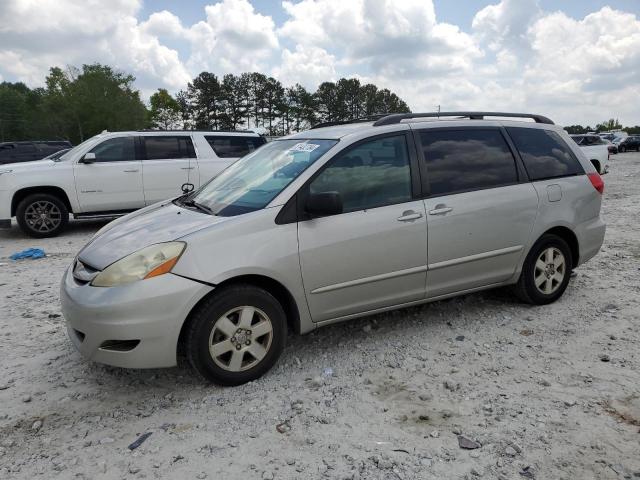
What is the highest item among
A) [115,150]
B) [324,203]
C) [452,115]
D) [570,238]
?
[115,150]

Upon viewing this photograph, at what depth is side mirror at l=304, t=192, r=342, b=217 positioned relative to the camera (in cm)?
327

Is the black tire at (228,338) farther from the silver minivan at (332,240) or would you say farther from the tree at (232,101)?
the tree at (232,101)

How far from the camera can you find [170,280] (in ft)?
9.94

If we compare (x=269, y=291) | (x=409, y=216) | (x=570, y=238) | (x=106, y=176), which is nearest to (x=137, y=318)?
(x=269, y=291)

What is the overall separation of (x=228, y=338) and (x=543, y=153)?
3283mm

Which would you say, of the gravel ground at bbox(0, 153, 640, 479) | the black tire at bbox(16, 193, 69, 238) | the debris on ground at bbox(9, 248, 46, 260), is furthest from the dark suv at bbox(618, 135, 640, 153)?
the debris on ground at bbox(9, 248, 46, 260)

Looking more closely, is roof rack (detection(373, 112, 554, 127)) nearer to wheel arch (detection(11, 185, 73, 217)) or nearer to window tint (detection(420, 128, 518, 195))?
window tint (detection(420, 128, 518, 195))

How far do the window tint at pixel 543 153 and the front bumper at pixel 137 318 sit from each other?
305 centimetres

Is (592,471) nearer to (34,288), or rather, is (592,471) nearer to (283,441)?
(283,441)

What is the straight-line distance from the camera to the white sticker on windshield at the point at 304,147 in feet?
12.4

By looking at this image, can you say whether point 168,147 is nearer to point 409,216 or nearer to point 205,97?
point 409,216

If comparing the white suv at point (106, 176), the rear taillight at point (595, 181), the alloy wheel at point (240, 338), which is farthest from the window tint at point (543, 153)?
the white suv at point (106, 176)

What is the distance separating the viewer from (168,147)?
937 cm

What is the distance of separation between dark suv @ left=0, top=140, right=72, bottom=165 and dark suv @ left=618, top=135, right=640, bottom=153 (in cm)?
Answer: 4410
